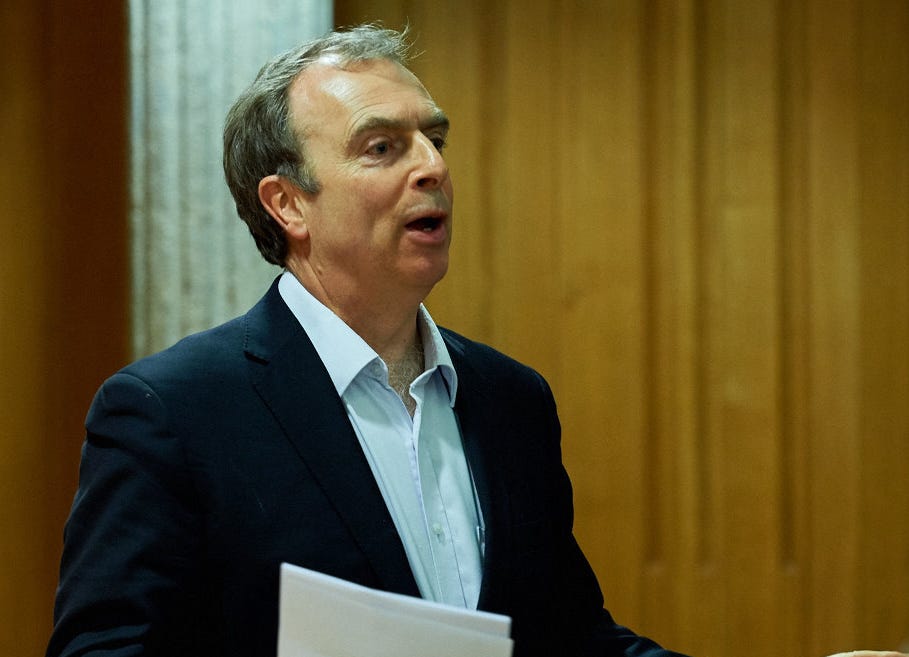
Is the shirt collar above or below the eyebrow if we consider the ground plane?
below

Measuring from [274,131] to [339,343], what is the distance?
383 millimetres

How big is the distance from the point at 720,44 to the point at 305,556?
2.08 metres

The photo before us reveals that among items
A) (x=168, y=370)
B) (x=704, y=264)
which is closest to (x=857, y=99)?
(x=704, y=264)

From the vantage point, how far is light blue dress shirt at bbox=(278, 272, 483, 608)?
150 centimetres

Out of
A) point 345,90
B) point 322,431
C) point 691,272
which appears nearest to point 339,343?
point 322,431

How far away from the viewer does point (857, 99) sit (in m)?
2.89

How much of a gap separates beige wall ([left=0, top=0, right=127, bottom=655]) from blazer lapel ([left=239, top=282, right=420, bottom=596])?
1145 mm

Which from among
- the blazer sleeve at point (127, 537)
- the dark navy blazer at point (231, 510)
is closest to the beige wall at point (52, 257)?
the dark navy blazer at point (231, 510)

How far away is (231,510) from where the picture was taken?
138 cm

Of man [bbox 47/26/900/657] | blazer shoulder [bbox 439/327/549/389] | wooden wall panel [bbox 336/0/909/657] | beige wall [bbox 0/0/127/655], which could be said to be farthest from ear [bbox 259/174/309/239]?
wooden wall panel [bbox 336/0/909/657]

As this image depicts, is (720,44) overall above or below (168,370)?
above

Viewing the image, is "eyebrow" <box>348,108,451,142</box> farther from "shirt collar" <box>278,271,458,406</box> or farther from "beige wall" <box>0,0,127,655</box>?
"beige wall" <box>0,0,127,655</box>

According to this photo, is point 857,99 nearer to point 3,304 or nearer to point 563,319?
point 563,319

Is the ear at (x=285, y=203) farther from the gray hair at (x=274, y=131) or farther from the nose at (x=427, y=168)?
the nose at (x=427, y=168)
